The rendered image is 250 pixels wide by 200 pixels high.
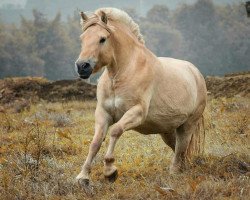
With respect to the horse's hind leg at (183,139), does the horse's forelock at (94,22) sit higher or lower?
higher

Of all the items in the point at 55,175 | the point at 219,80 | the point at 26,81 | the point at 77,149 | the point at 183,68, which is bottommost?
the point at 26,81

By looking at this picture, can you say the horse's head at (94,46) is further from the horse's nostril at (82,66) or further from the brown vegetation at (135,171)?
the brown vegetation at (135,171)

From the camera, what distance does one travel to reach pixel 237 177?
6574mm

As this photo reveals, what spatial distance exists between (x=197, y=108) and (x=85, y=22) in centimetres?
260

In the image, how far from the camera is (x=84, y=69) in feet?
20.6

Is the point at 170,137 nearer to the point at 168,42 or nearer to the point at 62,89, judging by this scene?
the point at 62,89

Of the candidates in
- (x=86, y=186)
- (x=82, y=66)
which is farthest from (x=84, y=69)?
(x=86, y=186)

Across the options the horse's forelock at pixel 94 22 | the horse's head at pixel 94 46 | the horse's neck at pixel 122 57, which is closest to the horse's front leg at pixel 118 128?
the horse's neck at pixel 122 57

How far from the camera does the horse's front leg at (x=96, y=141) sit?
6332 mm

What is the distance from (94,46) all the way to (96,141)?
44.5 inches

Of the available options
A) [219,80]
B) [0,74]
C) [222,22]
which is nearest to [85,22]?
[219,80]

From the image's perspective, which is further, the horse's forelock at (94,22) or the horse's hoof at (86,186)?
the horse's forelock at (94,22)

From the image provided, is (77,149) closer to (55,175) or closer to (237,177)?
(55,175)

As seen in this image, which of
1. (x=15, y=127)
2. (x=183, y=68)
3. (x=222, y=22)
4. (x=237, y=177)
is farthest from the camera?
(x=222, y=22)
